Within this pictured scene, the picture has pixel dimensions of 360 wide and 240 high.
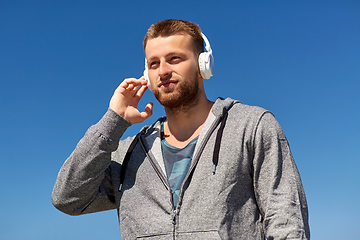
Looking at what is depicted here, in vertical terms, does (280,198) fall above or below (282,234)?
above

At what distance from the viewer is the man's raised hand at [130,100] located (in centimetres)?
415

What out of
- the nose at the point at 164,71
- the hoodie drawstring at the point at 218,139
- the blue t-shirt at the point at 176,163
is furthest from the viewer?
the nose at the point at 164,71

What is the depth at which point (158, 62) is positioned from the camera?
4.26 m

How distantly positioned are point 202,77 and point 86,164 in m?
1.75

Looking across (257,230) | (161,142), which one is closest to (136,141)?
(161,142)

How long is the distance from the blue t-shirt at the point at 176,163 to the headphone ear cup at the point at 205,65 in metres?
0.80

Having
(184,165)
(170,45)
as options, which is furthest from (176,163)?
(170,45)

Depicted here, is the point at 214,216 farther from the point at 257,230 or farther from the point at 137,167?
the point at 137,167

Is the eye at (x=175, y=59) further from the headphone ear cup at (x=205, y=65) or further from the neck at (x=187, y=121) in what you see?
the neck at (x=187, y=121)

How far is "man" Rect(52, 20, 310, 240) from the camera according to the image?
3605 millimetres

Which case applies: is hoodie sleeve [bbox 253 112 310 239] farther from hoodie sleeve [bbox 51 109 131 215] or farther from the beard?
hoodie sleeve [bbox 51 109 131 215]

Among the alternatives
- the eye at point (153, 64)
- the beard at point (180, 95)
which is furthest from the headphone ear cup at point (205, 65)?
the eye at point (153, 64)

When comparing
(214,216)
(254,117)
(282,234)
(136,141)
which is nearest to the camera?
(282,234)

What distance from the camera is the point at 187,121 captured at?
14.3 feet
